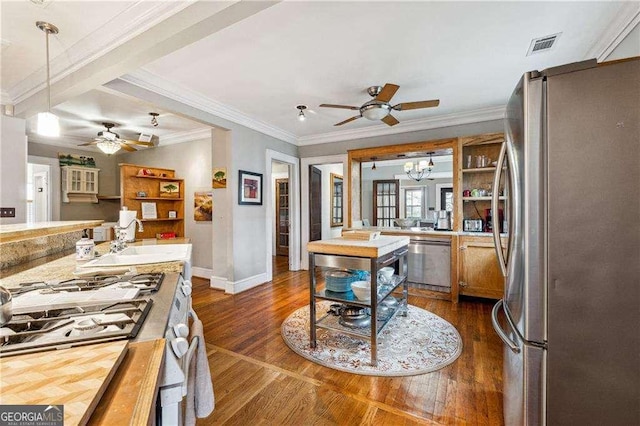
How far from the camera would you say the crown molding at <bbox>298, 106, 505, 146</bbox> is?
3846 mm

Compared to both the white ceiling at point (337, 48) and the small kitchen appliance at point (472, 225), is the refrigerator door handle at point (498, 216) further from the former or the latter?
the small kitchen appliance at point (472, 225)

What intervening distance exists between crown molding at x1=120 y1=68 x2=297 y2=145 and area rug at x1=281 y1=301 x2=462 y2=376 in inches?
108

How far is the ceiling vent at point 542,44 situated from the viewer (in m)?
2.25

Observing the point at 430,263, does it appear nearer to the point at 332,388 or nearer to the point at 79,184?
the point at 332,388

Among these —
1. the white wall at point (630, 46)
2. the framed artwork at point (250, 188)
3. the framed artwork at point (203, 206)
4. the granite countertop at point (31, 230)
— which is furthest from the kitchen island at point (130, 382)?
the framed artwork at point (203, 206)

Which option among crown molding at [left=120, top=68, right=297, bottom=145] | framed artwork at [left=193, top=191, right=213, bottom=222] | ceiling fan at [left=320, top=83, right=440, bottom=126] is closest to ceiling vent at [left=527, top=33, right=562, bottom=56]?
ceiling fan at [left=320, top=83, right=440, bottom=126]

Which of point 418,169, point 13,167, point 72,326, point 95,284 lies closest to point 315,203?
point 418,169

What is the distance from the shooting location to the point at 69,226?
6.62 feet

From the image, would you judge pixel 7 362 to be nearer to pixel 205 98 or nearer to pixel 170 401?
pixel 170 401

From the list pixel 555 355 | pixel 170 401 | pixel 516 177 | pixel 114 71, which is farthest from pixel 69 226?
pixel 555 355

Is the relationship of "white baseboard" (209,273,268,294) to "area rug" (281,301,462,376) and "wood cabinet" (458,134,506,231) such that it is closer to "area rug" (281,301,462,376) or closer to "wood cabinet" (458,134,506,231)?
"area rug" (281,301,462,376)

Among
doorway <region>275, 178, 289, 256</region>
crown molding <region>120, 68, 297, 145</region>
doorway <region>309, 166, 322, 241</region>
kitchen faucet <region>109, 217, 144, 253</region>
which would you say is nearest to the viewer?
kitchen faucet <region>109, 217, 144, 253</region>

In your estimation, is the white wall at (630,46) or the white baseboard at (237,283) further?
the white baseboard at (237,283)

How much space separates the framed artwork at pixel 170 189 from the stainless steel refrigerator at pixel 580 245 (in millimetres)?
5273
